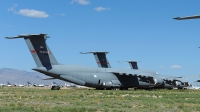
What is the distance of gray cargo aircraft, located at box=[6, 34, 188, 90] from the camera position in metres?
47.4

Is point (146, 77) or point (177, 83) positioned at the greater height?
point (146, 77)

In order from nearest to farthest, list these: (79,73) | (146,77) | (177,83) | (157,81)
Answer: (79,73) < (146,77) < (157,81) < (177,83)

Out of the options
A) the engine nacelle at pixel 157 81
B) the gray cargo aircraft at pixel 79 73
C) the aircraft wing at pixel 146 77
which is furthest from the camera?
the engine nacelle at pixel 157 81

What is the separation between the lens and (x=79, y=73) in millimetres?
51500

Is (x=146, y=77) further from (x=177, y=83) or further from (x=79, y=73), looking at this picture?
(x=79, y=73)

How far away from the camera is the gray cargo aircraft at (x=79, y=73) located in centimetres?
4741

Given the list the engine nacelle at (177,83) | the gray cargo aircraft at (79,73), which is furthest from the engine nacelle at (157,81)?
the engine nacelle at (177,83)

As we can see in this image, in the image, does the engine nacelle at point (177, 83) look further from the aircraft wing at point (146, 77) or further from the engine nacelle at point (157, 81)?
the aircraft wing at point (146, 77)

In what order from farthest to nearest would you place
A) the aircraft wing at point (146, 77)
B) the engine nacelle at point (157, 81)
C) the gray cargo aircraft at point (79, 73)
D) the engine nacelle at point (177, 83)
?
1. the engine nacelle at point (177, 83)
2. the engine nacelle at point (157, 81)
3. the aircraft wing at point (146, 77)
4. the gray cargo aircraft at point (79, 73)

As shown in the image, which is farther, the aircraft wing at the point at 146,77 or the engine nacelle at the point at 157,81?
the engine nacelle at the point at 157,81

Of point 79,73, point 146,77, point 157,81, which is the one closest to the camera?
point 79,73

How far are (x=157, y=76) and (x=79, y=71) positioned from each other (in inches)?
577

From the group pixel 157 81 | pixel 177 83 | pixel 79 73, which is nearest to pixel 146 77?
pixel 157 81

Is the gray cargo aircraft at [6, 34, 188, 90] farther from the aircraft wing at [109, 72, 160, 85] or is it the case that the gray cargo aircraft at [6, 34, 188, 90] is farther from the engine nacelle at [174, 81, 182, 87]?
the engine nacelle at [174, 81, 182, 87]
